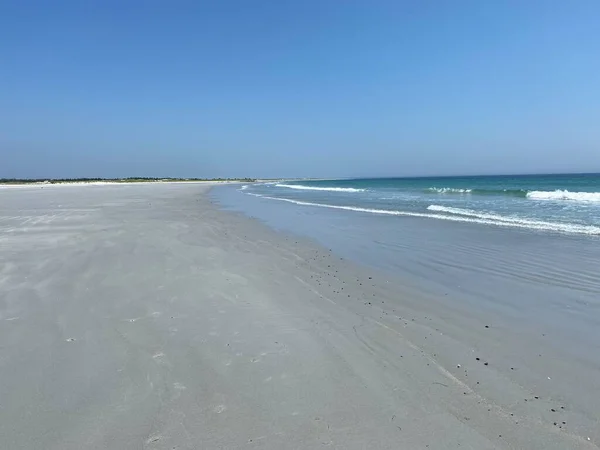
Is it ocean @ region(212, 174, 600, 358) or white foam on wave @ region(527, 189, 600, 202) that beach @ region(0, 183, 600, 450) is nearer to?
ocean @ region(212, 174, 600, 358)

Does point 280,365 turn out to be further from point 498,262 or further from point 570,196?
point 570,196

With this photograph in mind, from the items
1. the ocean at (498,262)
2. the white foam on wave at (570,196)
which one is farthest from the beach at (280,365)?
the white foam on wave at (570,196)

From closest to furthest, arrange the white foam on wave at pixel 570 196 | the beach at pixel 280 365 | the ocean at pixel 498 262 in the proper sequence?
the beach at pixel 280 365, the ocean at pixel 498 262, the white foam on wave at pixel 570 196

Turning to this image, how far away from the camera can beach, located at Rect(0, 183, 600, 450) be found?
2.63 meters

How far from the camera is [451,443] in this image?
8.32ft

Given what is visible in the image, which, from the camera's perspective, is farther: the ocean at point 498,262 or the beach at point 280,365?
the ocean at point 498,262

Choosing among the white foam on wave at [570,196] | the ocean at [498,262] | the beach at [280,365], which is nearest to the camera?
the beach at [280,365]

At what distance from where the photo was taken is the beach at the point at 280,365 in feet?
8.64

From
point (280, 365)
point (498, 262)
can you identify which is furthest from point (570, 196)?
point (280, 365)

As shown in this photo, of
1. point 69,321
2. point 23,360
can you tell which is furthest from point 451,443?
point 69,321

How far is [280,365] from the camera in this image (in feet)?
11.7

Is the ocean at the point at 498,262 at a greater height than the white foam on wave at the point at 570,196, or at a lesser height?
lesser

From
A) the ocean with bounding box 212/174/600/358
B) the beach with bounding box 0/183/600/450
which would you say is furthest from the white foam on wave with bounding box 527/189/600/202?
the beach with bounding box 0/183/600/450

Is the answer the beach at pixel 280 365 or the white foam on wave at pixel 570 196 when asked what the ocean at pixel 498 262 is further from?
the white foam on wave at pixel 570 196
